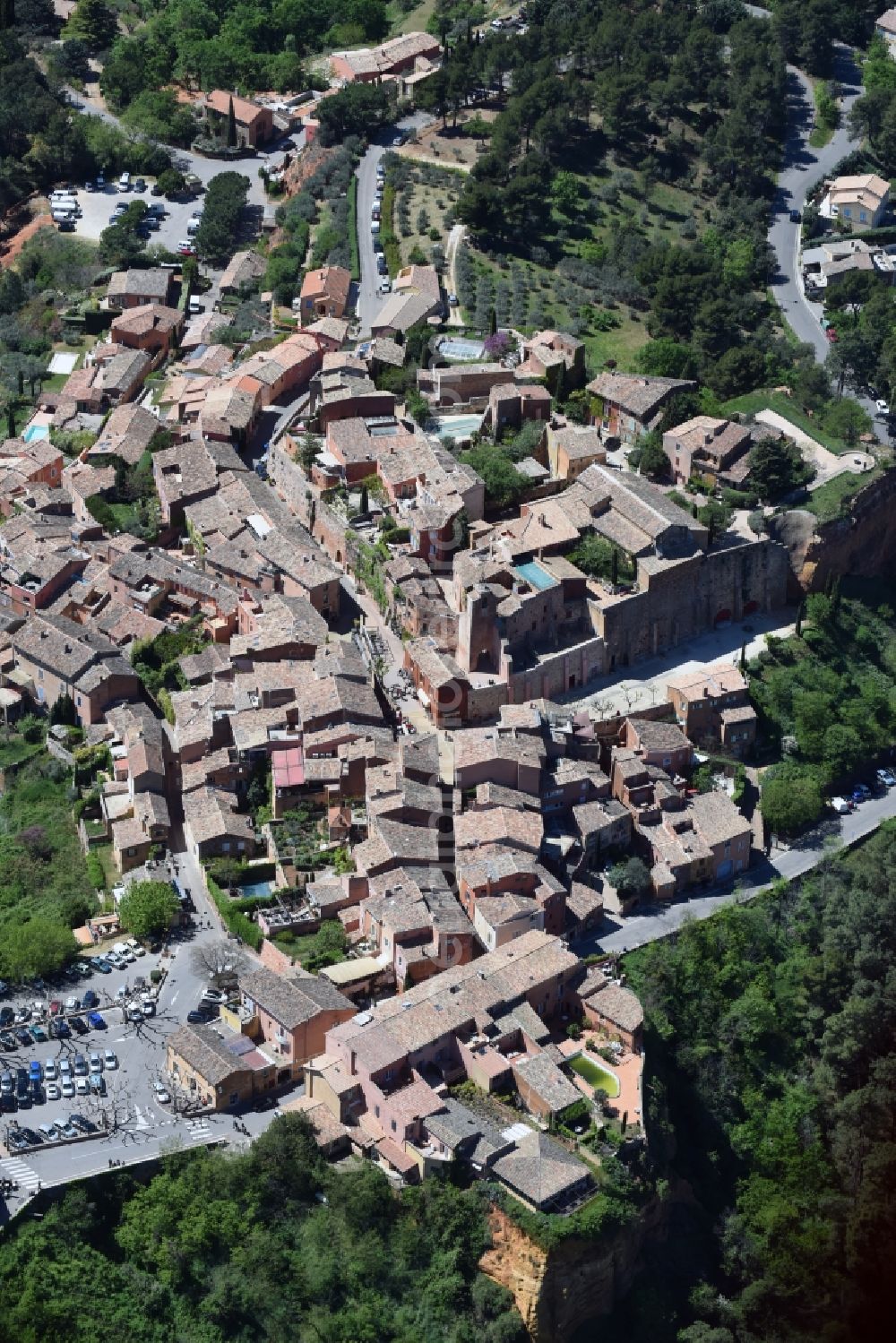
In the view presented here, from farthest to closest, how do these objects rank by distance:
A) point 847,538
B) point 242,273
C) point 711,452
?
point 242,273
point 847,538
point 711,452

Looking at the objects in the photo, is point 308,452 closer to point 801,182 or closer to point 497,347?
point 497,347

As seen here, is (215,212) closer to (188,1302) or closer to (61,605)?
(61,605)

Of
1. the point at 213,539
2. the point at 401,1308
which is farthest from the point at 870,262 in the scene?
the point at 401,1308

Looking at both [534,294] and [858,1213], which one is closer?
[858,1213]

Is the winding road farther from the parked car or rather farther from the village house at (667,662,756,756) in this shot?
the parked car

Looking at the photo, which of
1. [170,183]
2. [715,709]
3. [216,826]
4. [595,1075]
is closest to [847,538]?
[715,709]

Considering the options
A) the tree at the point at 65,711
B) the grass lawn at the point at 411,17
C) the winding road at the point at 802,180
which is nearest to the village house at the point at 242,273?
the winding road at the point at 802,180
